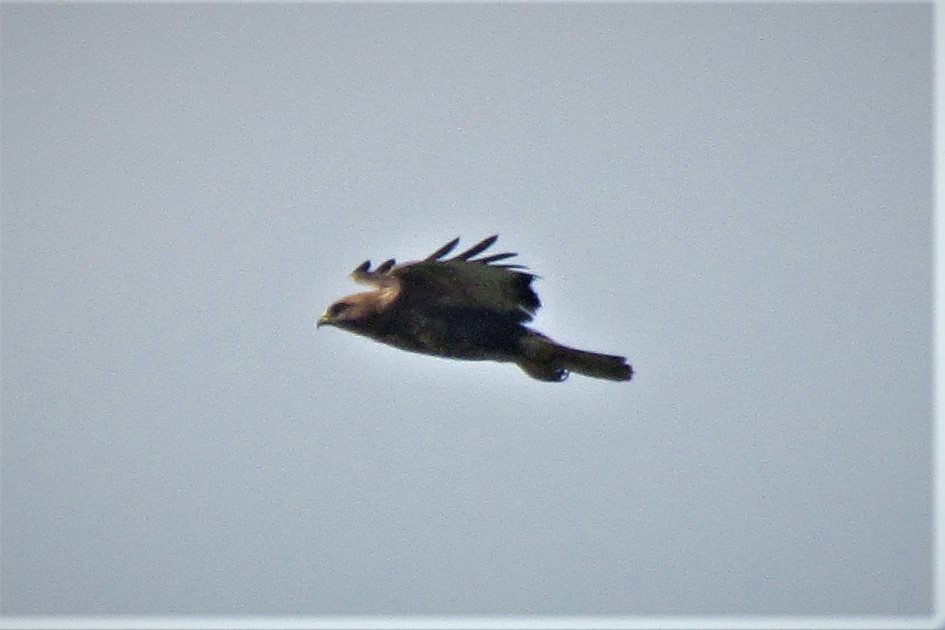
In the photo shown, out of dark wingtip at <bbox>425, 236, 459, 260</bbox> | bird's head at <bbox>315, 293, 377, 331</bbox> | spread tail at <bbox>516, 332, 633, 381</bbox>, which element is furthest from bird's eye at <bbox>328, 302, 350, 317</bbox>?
spread tail at <bbox>516, 332, 633, 381</bbox>

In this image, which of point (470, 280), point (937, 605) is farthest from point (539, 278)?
A: point (937, 605)

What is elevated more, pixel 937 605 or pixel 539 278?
pixel 539 278

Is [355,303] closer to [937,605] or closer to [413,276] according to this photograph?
[413,276]

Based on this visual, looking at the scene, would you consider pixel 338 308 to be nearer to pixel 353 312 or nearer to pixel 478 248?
pixel 353 312

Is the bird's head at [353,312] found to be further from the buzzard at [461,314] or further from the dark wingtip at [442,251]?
the dark wingtip at [442,251]

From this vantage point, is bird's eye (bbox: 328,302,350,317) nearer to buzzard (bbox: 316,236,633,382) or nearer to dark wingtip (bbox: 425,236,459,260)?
buzzard (bbox: 316,236,633,382)

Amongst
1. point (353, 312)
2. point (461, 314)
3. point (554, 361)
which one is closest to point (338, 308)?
point (353, 312)
